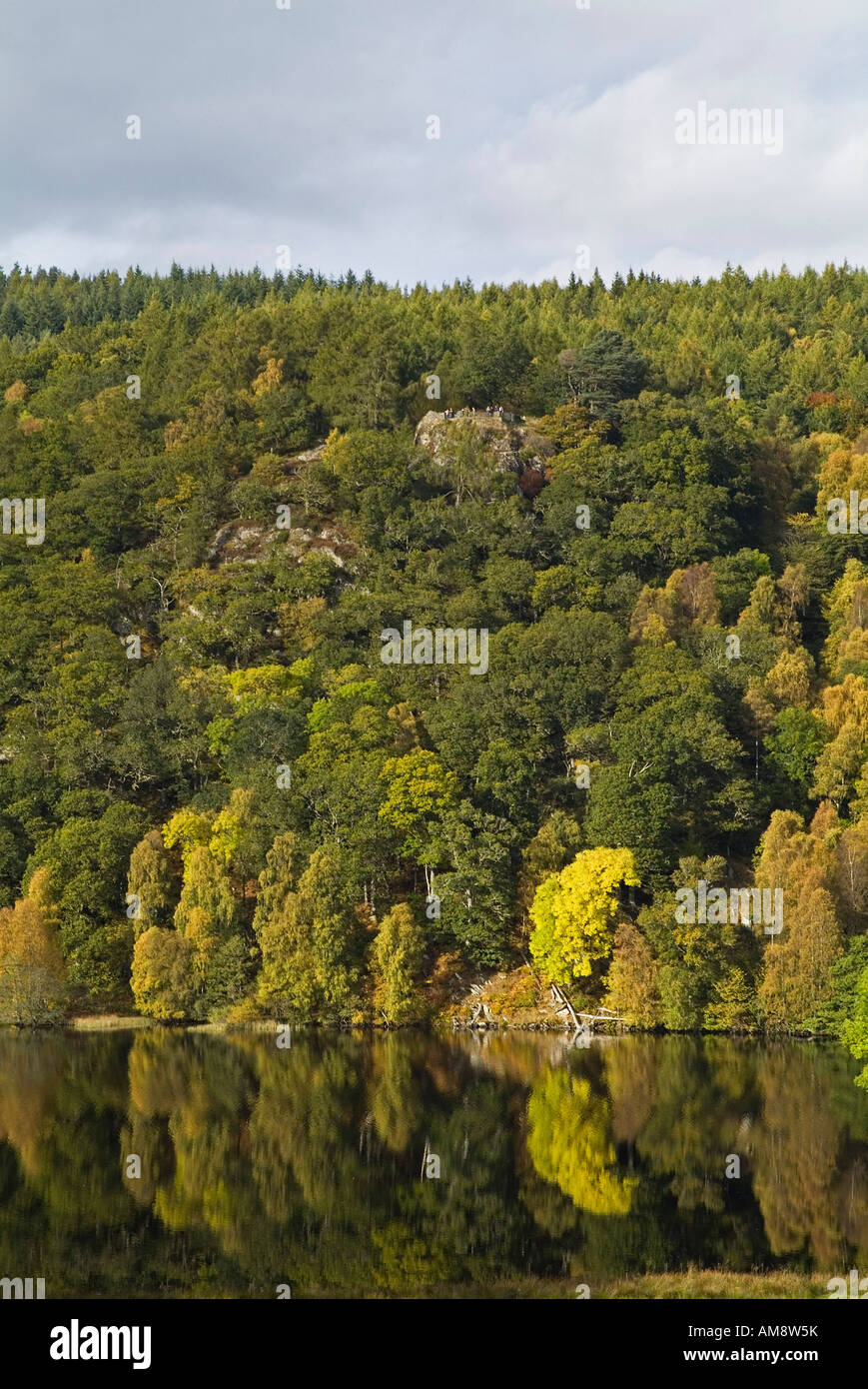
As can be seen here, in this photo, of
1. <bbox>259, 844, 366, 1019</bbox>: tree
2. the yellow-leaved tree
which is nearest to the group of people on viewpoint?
<bbox>259, 844, 366, 1019</bbox>: tree

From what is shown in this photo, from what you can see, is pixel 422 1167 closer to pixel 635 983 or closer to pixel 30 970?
pixel 635 983

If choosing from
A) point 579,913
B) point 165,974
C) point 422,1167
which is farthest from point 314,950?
point 422,1167

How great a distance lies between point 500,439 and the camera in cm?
10756

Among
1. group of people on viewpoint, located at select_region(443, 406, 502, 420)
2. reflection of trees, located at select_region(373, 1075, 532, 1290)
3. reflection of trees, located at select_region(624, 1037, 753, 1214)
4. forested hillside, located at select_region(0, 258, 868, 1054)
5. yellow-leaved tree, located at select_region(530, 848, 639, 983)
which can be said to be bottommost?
reflection of trees, located at select_region(373, 1075, 532, 1290)

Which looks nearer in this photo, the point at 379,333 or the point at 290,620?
the point at 290,620

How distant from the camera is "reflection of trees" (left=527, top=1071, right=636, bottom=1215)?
37938 mm

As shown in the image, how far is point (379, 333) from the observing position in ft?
395

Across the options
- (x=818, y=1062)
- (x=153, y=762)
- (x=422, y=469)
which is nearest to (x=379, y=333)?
(x=422, y=469)

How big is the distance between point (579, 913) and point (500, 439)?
174 feet

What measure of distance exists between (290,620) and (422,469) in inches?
744

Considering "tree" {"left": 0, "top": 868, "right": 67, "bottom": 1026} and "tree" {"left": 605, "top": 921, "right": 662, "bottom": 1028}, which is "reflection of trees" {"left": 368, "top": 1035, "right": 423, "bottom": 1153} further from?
"tree" {"left": 0, "top": 868, "right": 67, "bottom": 1026}

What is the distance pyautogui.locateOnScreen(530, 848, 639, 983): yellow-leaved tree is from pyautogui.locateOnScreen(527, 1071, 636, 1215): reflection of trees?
38.7 feet

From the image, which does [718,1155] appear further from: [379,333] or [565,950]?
[379,333]
